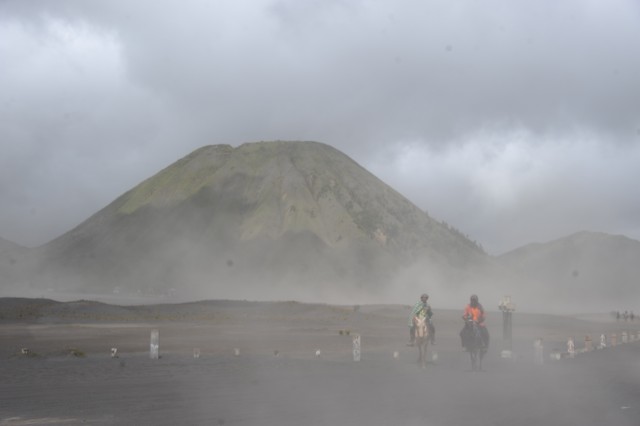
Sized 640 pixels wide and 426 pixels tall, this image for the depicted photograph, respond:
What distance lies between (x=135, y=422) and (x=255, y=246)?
134 m

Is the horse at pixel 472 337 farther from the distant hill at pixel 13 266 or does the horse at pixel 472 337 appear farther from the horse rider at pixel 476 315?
the distant hill at pixel 13 266

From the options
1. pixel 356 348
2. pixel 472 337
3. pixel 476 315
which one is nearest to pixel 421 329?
pixel 472 337

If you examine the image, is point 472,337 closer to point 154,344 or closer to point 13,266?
point 154,344

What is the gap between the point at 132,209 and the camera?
176 meters

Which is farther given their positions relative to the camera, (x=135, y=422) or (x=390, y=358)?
(x=390, y=358)

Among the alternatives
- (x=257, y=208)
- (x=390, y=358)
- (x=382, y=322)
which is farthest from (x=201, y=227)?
(x=390, y=358)

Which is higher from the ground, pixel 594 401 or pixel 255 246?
pixel 255 246

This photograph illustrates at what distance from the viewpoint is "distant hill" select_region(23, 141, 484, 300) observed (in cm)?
14062

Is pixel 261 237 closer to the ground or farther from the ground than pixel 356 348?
farther from the ground

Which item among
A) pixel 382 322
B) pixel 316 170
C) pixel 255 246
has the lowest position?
pixel 382 322

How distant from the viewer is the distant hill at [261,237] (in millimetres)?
140625

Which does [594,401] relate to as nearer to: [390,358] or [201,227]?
[390,358]

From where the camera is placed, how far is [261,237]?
5866 inches

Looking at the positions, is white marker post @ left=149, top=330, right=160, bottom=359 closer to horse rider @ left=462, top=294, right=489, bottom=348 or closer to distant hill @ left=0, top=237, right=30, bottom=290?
horse rider @ left=462, top=294, right=489, bottom=348
